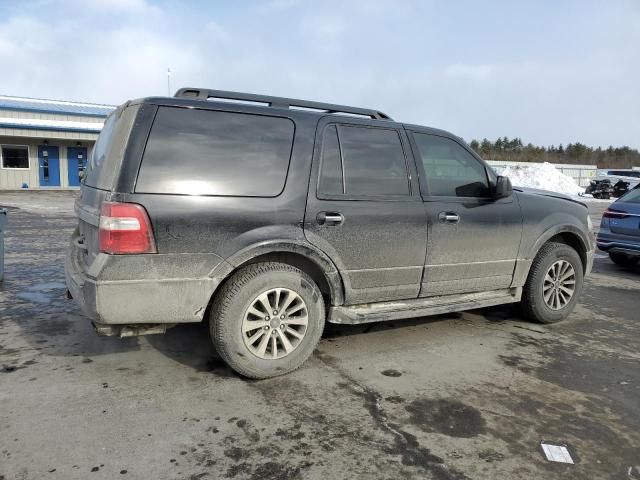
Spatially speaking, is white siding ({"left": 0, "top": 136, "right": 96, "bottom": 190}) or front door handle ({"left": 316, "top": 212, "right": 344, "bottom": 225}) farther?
white siding ({"left": 0, "top": 136, "right": 96, "bottom": 190})

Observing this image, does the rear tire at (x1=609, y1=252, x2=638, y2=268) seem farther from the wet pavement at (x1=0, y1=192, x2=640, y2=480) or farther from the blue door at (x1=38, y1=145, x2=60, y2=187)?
the blue door at (x1=38, y1=145, x2=60, y2=187)

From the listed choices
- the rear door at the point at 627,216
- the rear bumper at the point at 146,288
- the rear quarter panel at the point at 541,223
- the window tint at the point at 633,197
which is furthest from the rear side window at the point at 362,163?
the window tint at the point at 633,197

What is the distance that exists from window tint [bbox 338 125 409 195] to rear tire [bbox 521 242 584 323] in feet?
6.26

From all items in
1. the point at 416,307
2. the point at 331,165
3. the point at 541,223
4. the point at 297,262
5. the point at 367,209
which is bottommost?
the point at 416,307

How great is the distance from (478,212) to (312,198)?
174cm

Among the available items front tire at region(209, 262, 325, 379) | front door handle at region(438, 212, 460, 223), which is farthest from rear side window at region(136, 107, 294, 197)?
front door handle at region(438, 212, 460, 223)

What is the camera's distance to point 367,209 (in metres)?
4.09

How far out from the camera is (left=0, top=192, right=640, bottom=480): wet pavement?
277cm

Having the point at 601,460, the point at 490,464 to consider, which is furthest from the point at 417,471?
the point at 601,460

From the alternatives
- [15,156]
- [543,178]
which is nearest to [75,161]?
[15,156]

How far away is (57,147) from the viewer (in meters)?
27.1

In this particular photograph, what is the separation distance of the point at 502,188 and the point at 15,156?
2812cm

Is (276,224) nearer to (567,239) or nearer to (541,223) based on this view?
(541,223)

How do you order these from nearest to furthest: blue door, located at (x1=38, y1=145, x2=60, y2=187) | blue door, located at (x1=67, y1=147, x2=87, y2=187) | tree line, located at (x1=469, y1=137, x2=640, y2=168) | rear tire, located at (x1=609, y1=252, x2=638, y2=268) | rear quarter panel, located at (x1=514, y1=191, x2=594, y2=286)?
rear quarter panel, located at (x1=514, y1=191, x2=594, y2=286) < rear tire, located at (x1=609, y1=252, x2=638, y2=268) < blue door, located at (x1=38, y1=145, x2=60, y2=187) < blue door, located at (x1=67, y1=147, x2=87, y2=187) < tree line, located at (x1=469, y1=137, x2=640, y2=168)
